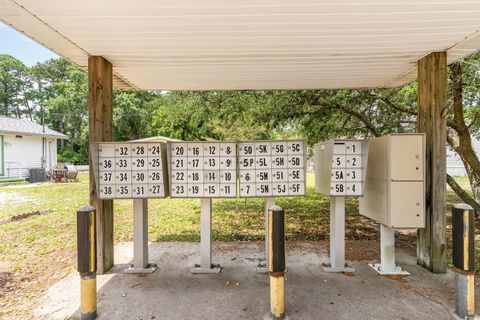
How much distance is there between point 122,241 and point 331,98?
5.63 m

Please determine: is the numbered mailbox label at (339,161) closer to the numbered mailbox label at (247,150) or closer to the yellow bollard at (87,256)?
the numbered mailbox label at (247,150)

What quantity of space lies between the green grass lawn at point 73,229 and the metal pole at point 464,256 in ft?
9.07

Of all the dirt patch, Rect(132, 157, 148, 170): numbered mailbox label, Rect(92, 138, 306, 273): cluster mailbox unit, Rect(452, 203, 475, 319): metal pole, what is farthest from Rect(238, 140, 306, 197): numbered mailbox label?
the dirt patch

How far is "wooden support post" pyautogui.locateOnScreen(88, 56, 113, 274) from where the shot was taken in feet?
12.3

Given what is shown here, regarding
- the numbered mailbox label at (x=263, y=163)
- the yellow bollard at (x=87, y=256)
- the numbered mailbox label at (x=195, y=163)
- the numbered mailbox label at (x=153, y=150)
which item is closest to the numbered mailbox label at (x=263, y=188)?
the numbered mailbox label at (x=263, y=163)

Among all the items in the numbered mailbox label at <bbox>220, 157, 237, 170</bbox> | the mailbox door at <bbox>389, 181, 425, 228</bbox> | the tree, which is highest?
the tree

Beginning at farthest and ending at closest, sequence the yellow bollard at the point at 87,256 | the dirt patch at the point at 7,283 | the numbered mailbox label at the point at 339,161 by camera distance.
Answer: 1. the numbered mailbox label at the point at 339,161
2. the dirt patch at the point at 7,283
3. the yellow bollard at the point at 87,256

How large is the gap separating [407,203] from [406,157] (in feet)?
1.79

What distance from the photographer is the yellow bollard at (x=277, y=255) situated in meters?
2.62

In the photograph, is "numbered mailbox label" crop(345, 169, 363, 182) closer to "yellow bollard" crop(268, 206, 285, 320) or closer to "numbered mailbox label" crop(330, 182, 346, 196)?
"numbered mailbox label" crop(330, 182, 346, 196)

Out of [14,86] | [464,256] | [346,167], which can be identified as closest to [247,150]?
[346,167]

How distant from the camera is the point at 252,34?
3252 millimetres

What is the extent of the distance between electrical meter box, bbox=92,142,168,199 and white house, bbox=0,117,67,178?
1625cm

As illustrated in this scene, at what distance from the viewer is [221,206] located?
9039 mm
